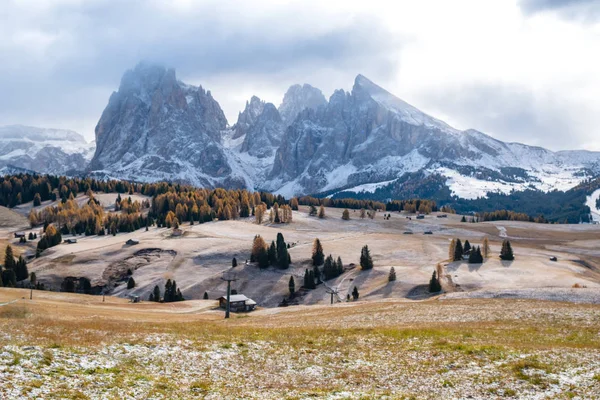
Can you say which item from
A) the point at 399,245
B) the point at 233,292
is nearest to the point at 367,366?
the point at 233,292

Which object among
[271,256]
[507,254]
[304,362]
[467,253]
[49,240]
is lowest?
[49,240]

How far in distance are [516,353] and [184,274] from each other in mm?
117275

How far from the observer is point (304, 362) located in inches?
1195

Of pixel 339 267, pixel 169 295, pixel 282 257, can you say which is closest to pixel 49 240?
pixel 169 295

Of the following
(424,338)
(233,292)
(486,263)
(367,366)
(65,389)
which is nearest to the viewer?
(65,389)

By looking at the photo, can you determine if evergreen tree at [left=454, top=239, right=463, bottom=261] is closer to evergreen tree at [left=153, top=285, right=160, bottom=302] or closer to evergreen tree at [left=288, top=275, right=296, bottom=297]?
evergreen tree at [left=288, top=275, right=296, bottom=297]

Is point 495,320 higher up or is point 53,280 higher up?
point 495,320

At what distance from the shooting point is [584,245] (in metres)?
188

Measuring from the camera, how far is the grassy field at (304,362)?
23328 mm

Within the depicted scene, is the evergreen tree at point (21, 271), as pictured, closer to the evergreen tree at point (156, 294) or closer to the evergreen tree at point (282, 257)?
the evergreen tree at point (156, 294)

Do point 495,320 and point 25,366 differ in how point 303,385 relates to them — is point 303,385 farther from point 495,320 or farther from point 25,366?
point 495,320

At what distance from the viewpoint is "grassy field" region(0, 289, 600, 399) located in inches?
918

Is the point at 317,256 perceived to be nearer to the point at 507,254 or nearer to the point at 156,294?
the point at 156,294

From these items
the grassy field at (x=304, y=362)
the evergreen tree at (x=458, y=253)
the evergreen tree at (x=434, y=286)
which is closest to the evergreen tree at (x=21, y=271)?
the evergreen tree at (x=434, y=286)
